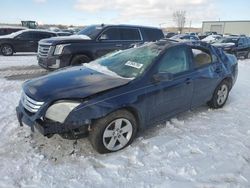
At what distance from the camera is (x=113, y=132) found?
392 cm

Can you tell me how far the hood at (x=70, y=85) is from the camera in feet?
12.1

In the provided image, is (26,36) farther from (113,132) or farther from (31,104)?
(113,132)

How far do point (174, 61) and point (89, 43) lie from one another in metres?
5.03

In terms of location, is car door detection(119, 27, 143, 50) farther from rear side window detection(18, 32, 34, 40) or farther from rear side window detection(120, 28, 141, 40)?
rear side window detection(18, 32, 34, 40)

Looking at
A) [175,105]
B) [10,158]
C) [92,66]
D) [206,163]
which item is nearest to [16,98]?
[92,66]

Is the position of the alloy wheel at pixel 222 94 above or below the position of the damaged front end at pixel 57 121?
below

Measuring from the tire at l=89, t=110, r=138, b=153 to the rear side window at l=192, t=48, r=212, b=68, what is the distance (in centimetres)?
195

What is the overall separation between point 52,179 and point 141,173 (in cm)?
109

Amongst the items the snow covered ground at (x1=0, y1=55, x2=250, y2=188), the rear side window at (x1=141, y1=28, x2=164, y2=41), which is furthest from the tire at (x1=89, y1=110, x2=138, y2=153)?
the rear side window at (x1=141, y1=28, x2=164, y2=41)

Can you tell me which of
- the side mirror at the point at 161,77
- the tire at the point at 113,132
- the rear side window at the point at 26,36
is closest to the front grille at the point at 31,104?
the tire at the point at 113,132

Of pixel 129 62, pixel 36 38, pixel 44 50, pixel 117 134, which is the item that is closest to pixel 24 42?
pixel 36 38

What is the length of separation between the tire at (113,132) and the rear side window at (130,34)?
6490 mm

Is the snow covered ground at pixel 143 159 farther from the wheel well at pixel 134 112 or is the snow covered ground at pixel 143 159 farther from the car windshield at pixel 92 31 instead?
the car windshield at pixel 92 31

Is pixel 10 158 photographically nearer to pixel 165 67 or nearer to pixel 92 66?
pixel 92 66
